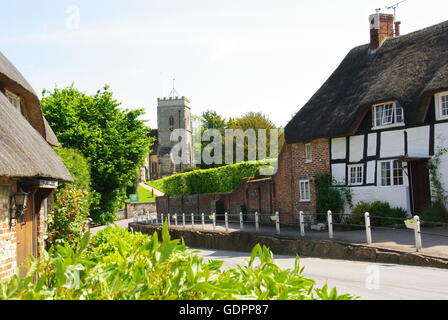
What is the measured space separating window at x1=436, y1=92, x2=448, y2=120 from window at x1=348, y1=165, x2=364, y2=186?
184 inches

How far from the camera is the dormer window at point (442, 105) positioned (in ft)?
66.3

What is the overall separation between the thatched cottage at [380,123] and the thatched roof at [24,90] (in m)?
13.3

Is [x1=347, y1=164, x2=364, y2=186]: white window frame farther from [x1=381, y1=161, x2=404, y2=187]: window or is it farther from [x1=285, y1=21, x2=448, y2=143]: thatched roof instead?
[x1=285, y1=21, x2=448, y2=143]: thatched roof

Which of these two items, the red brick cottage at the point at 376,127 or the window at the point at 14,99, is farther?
the red brick cottage at the point at 376,127

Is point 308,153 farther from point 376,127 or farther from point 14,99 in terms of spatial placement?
point 14,99

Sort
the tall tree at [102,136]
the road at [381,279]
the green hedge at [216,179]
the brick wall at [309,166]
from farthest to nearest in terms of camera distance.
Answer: the green hedge at [216,179], the tall tree at [102,136], the brick wall at [309,166], the road at [381,279]

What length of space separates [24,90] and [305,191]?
16.1 metres

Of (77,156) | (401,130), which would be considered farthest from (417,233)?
(77,156)

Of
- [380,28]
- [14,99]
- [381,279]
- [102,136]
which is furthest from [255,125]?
[381,279]

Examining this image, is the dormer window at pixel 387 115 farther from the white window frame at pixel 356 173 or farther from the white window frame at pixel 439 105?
the white window frame at pixel 356 173

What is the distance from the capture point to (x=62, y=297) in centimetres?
292

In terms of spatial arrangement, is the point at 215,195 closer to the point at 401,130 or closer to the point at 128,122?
the point at 128,122

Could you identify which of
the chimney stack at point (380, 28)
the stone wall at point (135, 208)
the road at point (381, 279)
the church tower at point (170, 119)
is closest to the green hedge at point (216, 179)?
the stone wall at point (135, 208)

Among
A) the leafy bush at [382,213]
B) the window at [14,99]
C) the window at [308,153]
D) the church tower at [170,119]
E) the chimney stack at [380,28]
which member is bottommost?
the leafy bush at [382,213]
